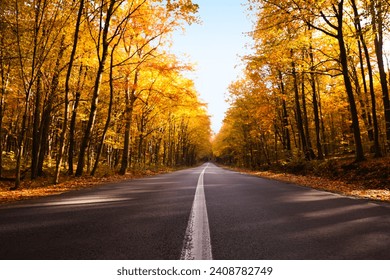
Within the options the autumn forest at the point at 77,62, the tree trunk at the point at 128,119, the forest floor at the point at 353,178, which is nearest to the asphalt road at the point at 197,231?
the forest floor at the point at 353,178

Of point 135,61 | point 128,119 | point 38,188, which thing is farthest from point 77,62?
point 38,188

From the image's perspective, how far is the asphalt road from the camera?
9.24ft

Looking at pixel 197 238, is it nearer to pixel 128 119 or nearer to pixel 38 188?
pixel 38 188

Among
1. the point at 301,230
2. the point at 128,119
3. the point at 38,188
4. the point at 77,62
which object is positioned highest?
the point at 77,62

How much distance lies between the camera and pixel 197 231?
3.65m

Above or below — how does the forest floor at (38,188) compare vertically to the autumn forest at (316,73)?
below

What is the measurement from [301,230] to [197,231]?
147 centimetres

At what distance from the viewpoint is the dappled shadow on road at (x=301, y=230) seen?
2.80 metres

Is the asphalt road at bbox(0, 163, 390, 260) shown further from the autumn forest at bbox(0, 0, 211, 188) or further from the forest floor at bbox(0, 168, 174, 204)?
the autumn forest at bbox(0, 0, 211, 188)

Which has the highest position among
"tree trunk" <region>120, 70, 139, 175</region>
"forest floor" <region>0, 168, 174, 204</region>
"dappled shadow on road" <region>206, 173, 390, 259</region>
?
"tree trunk" <region>120, 70, 139, 175</region>

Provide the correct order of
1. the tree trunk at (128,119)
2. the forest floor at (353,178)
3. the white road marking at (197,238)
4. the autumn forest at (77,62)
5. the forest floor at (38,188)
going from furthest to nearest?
the tree trunk at (128,119) < the autumn forest at (77,62) < the forest floor at (353,178) < the forest floor at (38,188) < the white road marking at (197,238)

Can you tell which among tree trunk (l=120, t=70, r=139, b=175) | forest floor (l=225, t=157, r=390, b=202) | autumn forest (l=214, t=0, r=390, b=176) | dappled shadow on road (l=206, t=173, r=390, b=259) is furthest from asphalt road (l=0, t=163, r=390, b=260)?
tree trunk (l=120, t=70, r=139, b=175)

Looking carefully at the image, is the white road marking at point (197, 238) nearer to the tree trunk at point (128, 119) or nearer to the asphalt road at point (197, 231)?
the asphalt road at point (197, 231)

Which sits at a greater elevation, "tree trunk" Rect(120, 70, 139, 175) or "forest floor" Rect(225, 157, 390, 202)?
"tree trunk" Rect(120, 70, 139, 175)
